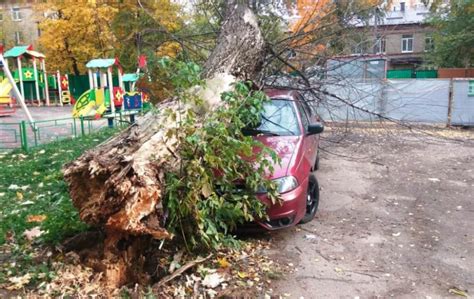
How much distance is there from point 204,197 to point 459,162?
708cm

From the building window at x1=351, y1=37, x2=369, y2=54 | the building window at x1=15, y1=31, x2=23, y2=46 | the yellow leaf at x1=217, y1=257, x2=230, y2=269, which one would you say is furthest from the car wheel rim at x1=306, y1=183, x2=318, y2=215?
the building window at x1=15, y1=31, x2=23, y2=46

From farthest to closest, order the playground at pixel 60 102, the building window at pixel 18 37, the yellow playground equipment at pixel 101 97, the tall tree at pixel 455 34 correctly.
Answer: the building window at pixel 18 37
the tall tree at pixel 455 34
the yellow playground equipment at pixel 101 97
the playground at pixel 60 102

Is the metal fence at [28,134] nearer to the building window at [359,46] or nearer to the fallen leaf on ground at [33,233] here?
the fallen leaf on ground at [33,233]

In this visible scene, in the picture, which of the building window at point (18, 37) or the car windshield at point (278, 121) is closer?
the car windshield at point (278, 121)

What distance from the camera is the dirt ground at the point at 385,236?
3.62 meters

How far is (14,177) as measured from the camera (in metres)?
6.82

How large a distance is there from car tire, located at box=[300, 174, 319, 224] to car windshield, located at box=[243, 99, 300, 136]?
2.26 ft

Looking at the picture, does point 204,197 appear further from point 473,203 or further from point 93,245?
point 473,203

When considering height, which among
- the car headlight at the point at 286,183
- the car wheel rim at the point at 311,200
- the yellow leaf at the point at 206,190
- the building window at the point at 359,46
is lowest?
the car wheel rim at the point at 311,200

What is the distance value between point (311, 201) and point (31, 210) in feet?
11.3

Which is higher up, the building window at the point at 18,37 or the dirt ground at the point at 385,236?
the building window at the point at 18,37

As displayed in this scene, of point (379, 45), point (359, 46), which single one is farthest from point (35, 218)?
point (379, 45)

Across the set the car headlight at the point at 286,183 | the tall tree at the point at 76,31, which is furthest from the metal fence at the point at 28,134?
the tall tree at the point at 76,31

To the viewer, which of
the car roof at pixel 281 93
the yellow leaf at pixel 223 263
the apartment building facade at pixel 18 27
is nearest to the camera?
the yellow leaf at pixel 223 263
